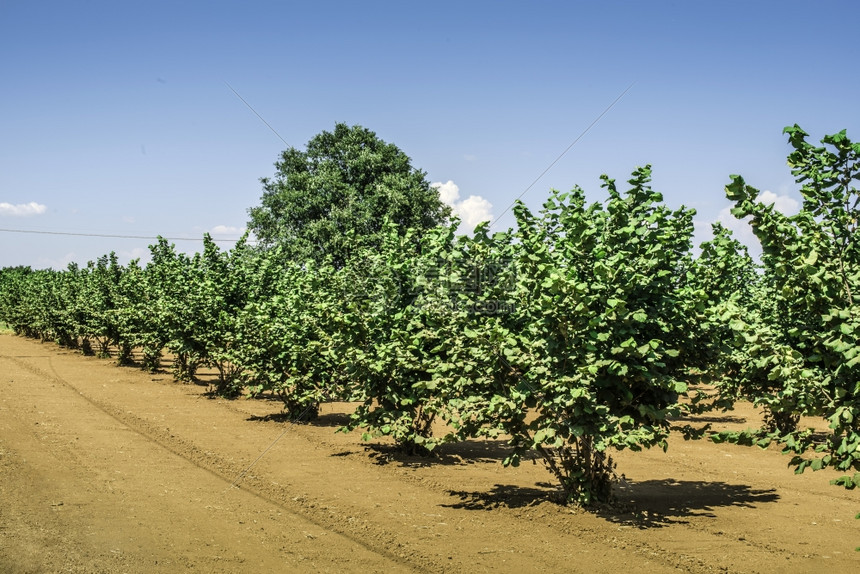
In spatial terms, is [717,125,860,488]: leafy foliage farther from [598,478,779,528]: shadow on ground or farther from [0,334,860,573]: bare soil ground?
[598,478,779,528]: shadow on ground

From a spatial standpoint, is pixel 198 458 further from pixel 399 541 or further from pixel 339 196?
pixel 339 196

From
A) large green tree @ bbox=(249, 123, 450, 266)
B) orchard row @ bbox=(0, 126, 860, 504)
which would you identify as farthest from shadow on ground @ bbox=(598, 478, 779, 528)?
large green tree @ bbox=(249, 123, 450, 266)

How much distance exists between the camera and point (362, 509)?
8.89 meters

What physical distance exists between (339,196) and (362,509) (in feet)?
98.4

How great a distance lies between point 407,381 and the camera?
1087 centimetres

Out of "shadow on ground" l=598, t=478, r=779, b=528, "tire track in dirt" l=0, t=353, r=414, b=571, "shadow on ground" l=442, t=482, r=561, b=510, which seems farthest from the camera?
"shadow on ground" l=442, t=482, r=561, b=510

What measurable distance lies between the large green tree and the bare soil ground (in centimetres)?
2200

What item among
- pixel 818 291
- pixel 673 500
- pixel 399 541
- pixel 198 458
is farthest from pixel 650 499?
pixel 198 458

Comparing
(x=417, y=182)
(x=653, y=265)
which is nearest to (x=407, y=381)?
(x=653, y=265)

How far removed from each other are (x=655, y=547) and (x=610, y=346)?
211 centimetres

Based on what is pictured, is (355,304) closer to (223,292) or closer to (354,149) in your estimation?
(223,292)

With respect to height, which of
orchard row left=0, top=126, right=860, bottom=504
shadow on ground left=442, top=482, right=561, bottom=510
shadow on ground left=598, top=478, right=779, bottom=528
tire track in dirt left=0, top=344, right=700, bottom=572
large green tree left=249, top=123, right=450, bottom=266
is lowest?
tire track in dirt left=0, top=344, right=700, bottom=572

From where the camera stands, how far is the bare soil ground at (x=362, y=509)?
693 centimetres

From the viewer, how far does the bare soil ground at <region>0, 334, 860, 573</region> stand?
273 inches
